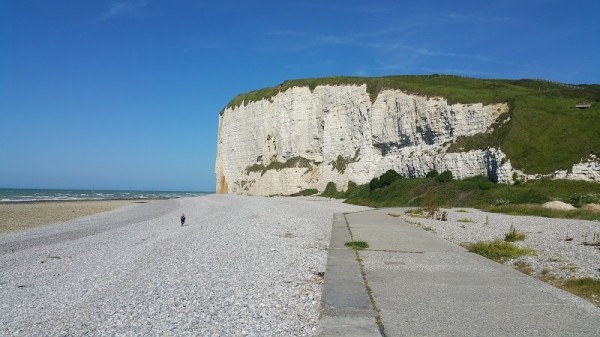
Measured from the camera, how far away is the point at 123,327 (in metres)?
5.98

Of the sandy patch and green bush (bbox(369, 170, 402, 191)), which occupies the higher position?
green bush (bbox(369, 170, 402, 191))

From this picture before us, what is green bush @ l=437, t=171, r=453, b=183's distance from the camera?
41.1 metres

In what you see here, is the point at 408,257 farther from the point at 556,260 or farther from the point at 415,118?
the point at 415,118

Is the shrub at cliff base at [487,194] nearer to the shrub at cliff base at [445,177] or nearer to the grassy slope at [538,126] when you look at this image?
the shrub at cliff base at [445,177]

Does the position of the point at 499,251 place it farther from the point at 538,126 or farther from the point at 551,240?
the point at 538,126

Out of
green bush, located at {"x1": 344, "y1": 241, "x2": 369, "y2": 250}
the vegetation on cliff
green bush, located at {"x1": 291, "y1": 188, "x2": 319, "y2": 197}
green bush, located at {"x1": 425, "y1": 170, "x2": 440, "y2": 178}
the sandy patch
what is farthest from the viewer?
green bush, located at {"x1": 291, "y1": 188, "x2": 319, "y2": 197}

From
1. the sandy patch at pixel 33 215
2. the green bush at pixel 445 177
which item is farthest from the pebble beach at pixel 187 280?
the green bush at pixel 445 177

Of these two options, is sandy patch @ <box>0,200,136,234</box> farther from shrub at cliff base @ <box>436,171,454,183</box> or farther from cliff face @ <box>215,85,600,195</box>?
shrub at cliff base @ <box>436,171,454,183</box>

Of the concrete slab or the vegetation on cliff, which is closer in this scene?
the concrete slab

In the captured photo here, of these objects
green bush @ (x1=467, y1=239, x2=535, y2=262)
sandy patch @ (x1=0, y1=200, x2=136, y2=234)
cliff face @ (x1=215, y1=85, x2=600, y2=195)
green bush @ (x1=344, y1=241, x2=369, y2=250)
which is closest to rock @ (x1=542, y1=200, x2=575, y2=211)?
cliff face @ (x1=215, y1=85, x2=600, y2=195)

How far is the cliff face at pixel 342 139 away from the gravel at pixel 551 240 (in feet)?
63.0

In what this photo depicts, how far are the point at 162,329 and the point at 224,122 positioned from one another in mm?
79938

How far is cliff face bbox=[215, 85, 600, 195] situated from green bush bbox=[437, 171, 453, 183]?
1724mm

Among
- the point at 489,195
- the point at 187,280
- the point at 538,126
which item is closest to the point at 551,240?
the point at 187,280
